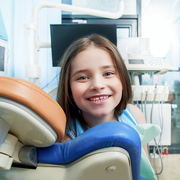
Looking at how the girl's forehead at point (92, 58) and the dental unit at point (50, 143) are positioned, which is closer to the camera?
the dental unit at point (50, 143)

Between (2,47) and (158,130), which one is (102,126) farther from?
(2,47)

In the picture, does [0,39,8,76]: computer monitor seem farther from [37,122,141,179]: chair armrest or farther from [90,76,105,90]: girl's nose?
[37,122,141,179]: chair armrest

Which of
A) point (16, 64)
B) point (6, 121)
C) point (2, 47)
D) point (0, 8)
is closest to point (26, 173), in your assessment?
point (6, 121)

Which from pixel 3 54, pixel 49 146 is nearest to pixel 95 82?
pixel 49 146

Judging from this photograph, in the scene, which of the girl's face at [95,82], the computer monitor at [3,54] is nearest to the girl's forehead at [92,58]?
the girl's face at [95,82]

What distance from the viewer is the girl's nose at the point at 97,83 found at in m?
0.54

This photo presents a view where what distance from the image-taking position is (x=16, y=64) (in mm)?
1308

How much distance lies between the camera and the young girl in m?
0.57

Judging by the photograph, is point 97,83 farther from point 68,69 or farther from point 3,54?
point 3,54

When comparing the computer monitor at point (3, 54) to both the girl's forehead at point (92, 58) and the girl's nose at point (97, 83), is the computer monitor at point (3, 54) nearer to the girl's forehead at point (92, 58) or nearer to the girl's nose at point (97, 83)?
the girl's forehead at point (92, 58)

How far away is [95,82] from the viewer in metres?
0.55

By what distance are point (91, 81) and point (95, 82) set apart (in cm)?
3

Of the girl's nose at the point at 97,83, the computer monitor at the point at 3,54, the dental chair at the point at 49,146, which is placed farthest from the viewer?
the computer monitor at the point at 3,54

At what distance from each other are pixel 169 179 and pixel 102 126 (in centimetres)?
128
